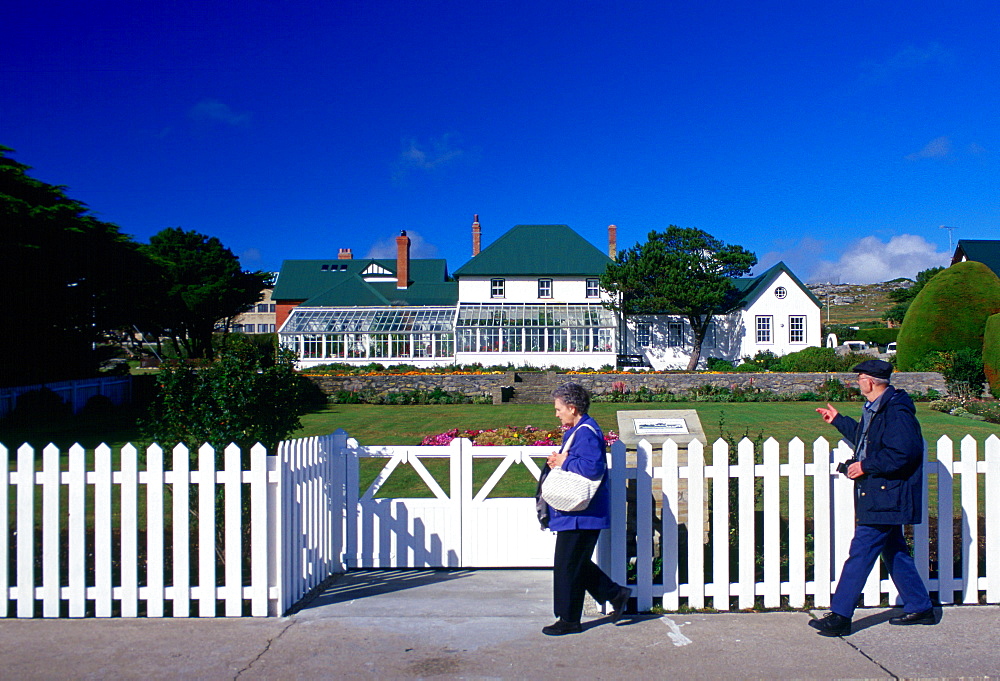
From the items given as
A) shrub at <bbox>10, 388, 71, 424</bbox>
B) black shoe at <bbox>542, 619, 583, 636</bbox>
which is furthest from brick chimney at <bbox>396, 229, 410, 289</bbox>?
black shoe at <bbox>542, 619, 583, 636</bbox>

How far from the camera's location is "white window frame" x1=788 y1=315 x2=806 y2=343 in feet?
130

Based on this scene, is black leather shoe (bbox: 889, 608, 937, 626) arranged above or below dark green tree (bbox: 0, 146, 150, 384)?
below

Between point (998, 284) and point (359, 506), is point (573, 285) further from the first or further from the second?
point (359, 506)

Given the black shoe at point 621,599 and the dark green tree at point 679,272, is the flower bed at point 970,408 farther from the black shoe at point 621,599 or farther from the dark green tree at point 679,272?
the black shoe at point 621,599

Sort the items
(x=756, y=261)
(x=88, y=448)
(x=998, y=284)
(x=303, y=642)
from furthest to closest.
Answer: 1. (x=756, y=261)
2. (x=998, y=284)
3. (x=88, y=448)
4. (x=303, y=642)

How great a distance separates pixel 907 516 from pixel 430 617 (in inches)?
119

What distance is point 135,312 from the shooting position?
31.9 metres

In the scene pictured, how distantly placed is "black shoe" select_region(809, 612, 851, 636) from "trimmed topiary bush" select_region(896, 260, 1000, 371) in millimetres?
26190

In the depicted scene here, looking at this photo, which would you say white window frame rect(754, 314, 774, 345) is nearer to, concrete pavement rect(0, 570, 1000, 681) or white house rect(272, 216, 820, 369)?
white house rect(272, 216, 820, 369)

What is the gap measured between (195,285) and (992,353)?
143ft

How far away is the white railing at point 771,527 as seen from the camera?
477 cm

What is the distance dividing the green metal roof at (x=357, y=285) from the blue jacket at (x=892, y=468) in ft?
127

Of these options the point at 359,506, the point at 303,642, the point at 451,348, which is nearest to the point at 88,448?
the point at 359,506

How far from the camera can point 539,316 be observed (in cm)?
3769
